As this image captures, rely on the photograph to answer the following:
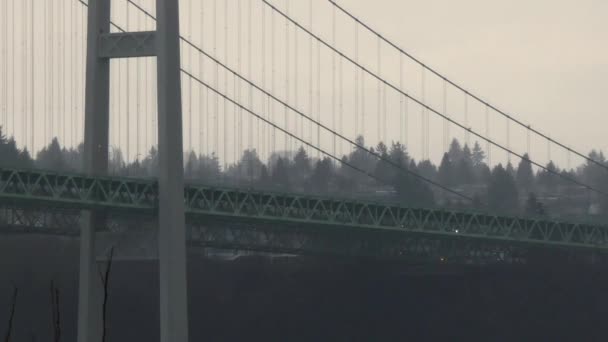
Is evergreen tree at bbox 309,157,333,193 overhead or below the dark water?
overhead

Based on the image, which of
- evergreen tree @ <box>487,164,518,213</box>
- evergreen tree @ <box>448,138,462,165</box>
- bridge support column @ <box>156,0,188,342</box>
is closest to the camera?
bridge support column @ <box>156,0,188,342</box>

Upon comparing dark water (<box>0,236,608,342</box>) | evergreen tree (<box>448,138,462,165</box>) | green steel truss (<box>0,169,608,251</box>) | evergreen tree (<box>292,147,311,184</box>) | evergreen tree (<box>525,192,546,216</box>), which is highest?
evergreen tree (<box>448,138,462,165</box>)

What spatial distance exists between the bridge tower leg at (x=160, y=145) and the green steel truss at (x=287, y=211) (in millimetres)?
942

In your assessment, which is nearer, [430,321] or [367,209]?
[367,209]

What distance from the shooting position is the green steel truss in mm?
39156

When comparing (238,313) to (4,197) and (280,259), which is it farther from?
(4,197)

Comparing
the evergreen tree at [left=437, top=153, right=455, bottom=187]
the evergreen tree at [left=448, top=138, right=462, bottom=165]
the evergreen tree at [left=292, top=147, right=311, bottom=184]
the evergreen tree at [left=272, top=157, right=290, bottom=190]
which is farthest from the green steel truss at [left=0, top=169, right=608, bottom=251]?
the evergreen tree at [left=448, top=138, right=462, bottom=165]

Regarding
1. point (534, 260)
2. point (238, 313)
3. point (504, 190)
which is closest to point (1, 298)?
point (238, 313)

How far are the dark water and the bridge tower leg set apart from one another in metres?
21.3

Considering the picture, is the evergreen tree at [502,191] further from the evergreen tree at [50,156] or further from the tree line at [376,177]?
the evergreen tree at [50,156]

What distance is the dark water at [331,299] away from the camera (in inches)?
2405

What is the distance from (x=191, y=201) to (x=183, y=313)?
6.75m

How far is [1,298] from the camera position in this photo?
60.2m

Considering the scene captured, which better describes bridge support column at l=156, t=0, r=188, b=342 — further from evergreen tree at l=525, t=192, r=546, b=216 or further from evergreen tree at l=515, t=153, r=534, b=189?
evergreen tree at l=515, t=153, r=534, b=189
